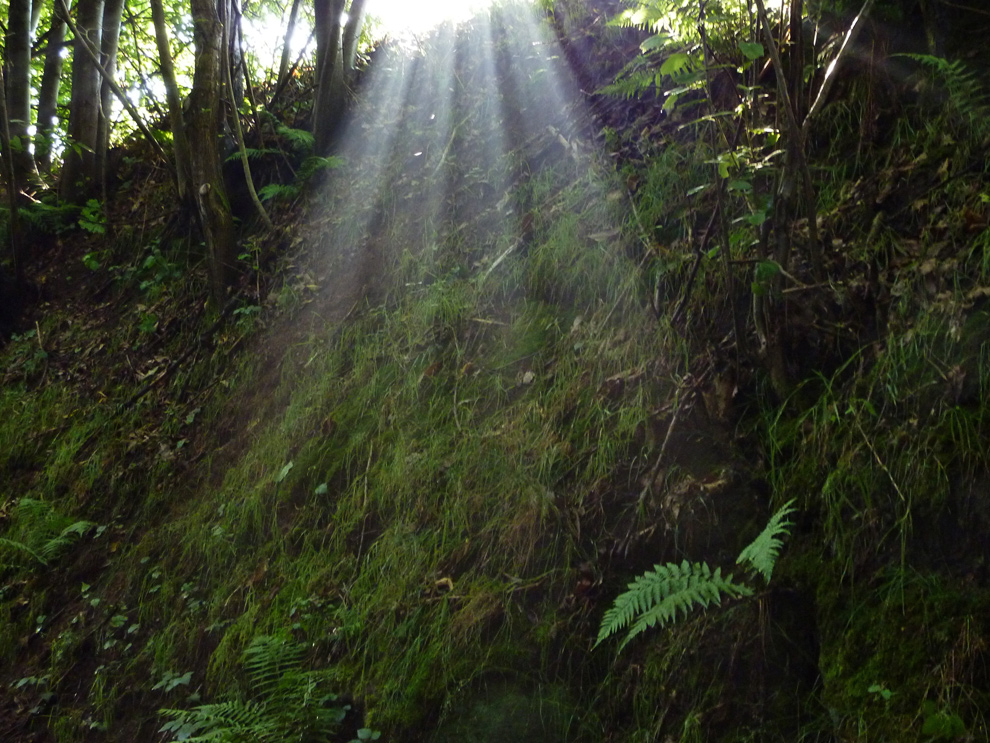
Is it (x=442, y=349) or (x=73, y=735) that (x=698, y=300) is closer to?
(x=442, y=349)

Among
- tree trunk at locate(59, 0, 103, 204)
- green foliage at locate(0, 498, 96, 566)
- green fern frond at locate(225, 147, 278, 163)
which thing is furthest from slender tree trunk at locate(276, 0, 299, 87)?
green foliage at locate(0, 498, 96, 566)

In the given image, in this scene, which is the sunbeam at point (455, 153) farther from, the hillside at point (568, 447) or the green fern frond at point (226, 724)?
the green fern frond at point (226, 724)

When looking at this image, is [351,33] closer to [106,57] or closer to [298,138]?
[298,138]

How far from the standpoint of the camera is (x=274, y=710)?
3.34m

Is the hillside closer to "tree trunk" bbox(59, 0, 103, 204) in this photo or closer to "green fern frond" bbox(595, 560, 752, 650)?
"green fern frond" bbox(595, 560, 752, 650)

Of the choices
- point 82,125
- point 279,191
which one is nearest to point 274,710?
point 279,191

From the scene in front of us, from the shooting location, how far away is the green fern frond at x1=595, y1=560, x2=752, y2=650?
2.52 metres

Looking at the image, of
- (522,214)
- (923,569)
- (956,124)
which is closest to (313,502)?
(522,214)

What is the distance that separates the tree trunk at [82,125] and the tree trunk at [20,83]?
74 cm

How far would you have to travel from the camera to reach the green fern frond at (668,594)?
252cm

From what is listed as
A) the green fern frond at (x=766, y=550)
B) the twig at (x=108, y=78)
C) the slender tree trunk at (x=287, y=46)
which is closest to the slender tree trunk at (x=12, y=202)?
the twig at (x=108, y=78)

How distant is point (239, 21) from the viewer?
7.67 m

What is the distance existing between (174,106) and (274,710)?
532 centimetres

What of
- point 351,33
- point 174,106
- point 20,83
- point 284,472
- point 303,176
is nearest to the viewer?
point 284,472
